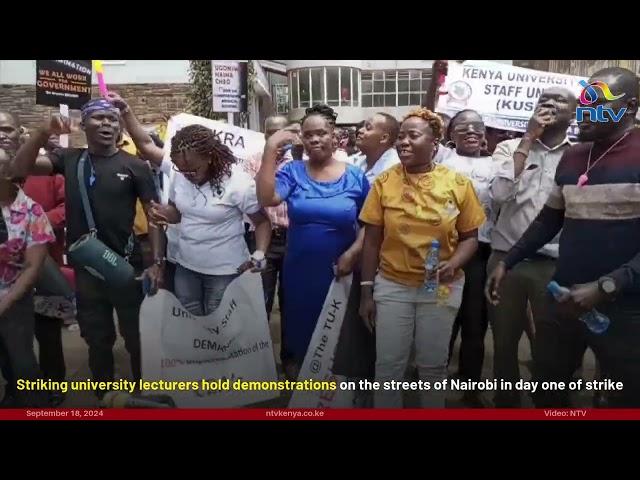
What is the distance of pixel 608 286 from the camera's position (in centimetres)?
274

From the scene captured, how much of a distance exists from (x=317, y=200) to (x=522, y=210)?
1.05 m

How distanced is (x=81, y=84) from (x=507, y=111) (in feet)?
7.28

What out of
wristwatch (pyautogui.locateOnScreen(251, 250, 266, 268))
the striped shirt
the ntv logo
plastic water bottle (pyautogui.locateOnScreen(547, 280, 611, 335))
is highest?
the ntv logo

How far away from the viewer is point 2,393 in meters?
3.24

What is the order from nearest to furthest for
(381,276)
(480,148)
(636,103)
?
1. (636,103)
2. (381,276)
3. (480,148)

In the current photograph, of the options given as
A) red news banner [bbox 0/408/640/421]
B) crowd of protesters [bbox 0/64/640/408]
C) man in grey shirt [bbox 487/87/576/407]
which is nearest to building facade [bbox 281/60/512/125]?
crowd of protesters [bbox 0/64/640/408]

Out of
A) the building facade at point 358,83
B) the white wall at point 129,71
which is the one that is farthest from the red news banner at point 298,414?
the white wall at point 129,71

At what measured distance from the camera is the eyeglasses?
3.15m

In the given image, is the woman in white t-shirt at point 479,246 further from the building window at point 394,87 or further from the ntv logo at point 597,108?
the ntv logo at point 597,108

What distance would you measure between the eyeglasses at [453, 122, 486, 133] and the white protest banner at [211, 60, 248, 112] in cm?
113

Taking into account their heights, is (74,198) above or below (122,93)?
below

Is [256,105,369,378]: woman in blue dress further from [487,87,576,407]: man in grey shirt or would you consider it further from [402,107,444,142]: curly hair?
[487,87,576,407]: man in grey shirt
